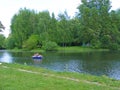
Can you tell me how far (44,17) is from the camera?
344ft

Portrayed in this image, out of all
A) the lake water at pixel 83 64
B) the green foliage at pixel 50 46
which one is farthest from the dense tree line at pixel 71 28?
the lake water at pixel 83 64

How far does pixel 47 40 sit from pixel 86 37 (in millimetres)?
13816

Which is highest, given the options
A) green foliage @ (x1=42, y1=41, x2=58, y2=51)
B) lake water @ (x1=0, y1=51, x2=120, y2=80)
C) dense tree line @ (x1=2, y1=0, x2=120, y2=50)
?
dense tree line @ (x1=2, y1=0, x2=120, y2=50)

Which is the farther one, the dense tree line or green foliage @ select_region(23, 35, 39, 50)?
green foliage @ select_region(23, 35, 39, 50)

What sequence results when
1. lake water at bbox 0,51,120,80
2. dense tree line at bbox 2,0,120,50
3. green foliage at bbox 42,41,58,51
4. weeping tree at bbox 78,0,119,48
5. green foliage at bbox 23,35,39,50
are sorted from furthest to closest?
green foliage at bbox 23,35,39,50 < green foliage at bbox 42,41,58,51 < dense tree line at bbox 2,0,120,50 < weeping tree at bbox 78,0,119,48 < lake water at bbox 0,51,120,80

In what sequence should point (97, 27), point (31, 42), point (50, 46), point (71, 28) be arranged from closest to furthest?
point (97, 27), point (50, 46), point (31, 42), point (71, 28)

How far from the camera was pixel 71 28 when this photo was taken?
10106 cm

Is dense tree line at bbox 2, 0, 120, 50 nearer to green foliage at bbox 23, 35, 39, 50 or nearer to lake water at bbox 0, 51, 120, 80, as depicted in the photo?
green foliage at bbox 23, 35, 39, 50

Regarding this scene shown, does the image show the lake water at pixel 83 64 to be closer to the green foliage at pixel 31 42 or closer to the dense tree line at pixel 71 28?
the dense tree line at pixel 71 28

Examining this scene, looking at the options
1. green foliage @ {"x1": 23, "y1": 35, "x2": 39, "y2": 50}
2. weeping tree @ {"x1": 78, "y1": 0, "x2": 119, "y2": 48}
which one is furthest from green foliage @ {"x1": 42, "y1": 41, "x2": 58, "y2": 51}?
weeping tree @ {"x1": 78, "y1": 0, "x2": 119, "y2": 48}

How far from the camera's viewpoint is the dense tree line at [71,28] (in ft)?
314

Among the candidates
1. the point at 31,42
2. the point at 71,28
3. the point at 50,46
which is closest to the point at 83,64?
the point at 50,46

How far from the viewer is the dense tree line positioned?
95812mm

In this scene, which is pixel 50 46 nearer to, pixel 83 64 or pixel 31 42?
pixel 31 42
